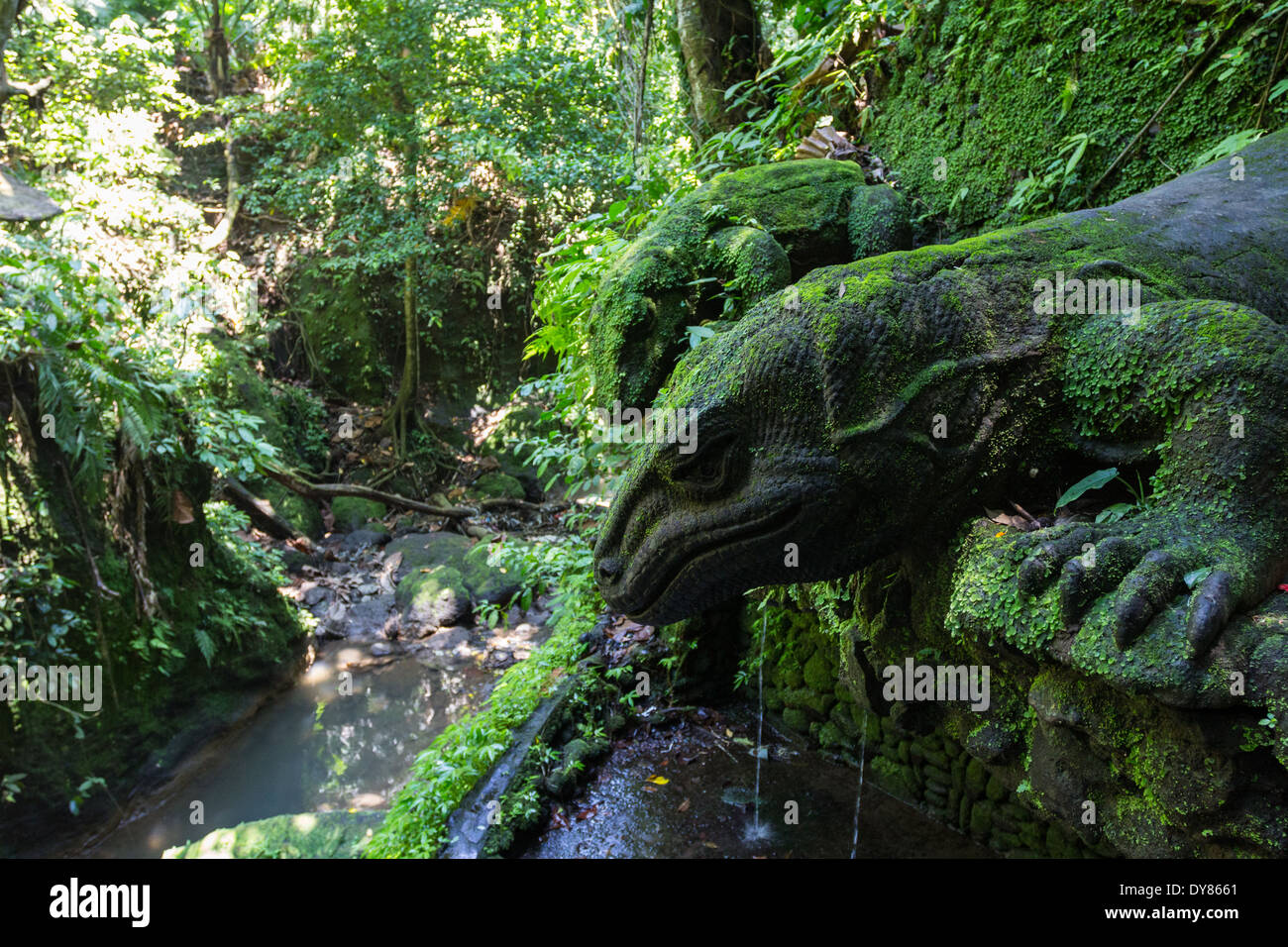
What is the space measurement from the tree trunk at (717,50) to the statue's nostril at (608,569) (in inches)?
220

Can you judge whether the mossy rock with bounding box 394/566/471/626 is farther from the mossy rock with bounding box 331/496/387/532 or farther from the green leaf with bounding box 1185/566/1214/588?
the green leaf with bounding box 1185/566/1214/588

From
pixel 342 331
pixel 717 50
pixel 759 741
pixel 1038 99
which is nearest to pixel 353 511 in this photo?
pixel 342 331

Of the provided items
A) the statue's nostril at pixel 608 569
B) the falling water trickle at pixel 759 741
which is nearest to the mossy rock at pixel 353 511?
the falling water trickle at pixel 759 741

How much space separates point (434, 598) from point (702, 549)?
272 inches

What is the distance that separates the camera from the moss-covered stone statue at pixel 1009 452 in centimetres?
198

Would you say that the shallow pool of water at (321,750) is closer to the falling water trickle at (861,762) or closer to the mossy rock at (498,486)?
the falling water trickle at (861,762)

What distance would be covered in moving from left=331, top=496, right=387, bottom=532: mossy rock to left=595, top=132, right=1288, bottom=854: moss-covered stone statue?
9.12 m

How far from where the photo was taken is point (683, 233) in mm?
4211

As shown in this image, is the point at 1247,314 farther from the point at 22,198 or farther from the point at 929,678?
the point at 22,198

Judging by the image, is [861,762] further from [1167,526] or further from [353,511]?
[353,511]

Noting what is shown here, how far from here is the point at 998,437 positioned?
2537mm

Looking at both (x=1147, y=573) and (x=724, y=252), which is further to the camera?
(x=724, y=252)

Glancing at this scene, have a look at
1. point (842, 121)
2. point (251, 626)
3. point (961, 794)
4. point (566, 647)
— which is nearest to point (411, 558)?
point (251, 626)

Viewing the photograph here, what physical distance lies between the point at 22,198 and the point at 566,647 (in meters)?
4.81
